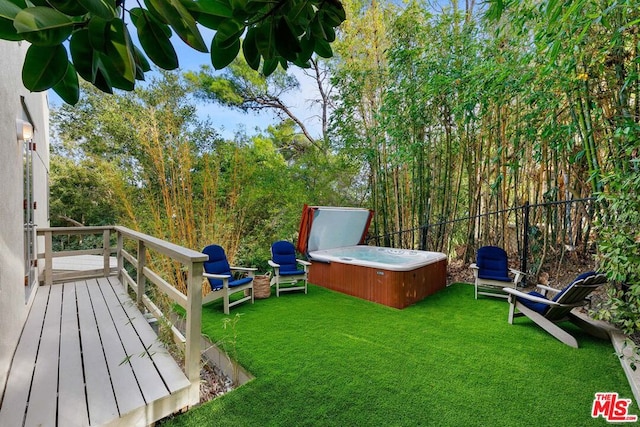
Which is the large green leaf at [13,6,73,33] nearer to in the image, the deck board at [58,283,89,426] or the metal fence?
the deck board at [58,283,89,426]

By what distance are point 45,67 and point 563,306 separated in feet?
Answer: 13.0

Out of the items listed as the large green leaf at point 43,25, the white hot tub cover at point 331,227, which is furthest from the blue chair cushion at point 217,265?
the large green leaf at point 43,25

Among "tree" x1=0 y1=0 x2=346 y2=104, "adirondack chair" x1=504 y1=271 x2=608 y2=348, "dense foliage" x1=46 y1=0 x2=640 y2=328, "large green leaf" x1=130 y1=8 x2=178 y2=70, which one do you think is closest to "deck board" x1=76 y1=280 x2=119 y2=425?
"dense foliage" x1=46 y1=0 x2=640 y2=328

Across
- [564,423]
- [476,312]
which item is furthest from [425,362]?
[476,312]

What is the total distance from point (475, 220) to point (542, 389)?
142 inches

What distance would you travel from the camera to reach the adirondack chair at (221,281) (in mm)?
3639

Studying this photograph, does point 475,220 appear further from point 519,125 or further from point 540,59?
point 540,59

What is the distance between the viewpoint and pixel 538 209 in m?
4.65

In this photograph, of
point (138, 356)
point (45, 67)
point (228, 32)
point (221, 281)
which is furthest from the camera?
point (221, 281)

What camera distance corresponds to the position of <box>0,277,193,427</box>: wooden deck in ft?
5.47

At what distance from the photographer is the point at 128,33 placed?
497mm

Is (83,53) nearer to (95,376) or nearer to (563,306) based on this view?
(95,376)

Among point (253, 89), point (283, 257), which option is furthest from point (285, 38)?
point (253, 89)

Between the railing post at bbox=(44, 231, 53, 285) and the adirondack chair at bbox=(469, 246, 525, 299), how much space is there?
609 centimetres
